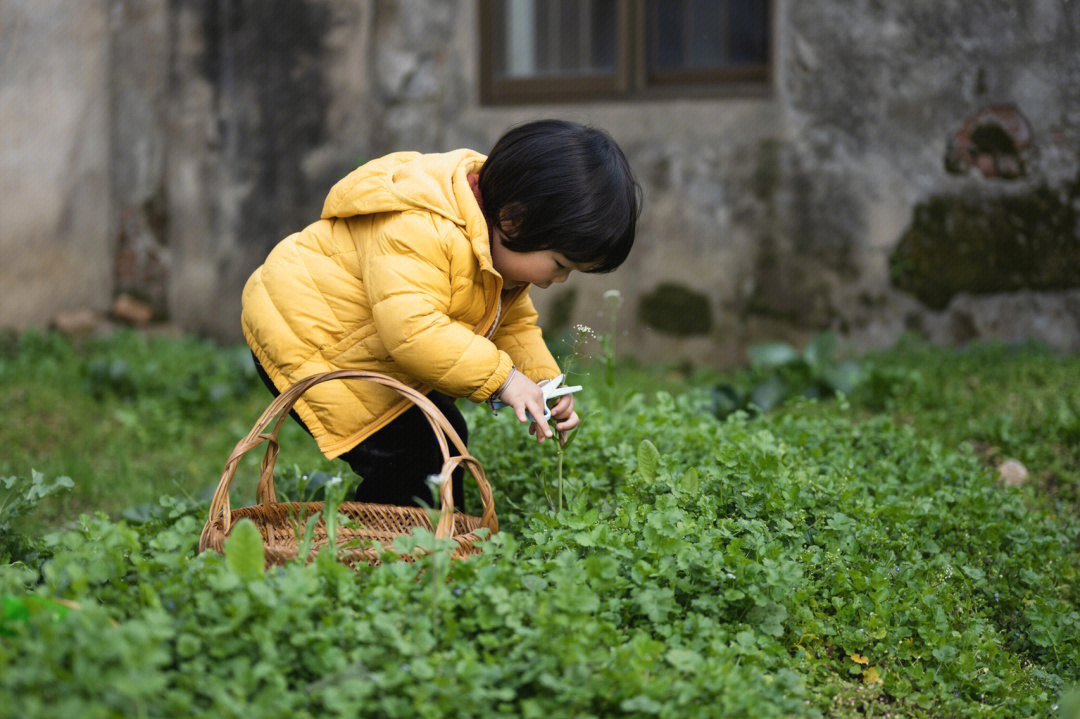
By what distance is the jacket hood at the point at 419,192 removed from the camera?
2199 millimetres

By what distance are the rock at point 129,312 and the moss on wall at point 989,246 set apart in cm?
393

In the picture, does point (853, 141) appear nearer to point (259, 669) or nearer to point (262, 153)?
point (262, 153)

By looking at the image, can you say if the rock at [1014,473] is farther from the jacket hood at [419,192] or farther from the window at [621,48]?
the window at [621,48]

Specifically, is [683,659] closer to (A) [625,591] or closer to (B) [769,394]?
(A) [625,591]

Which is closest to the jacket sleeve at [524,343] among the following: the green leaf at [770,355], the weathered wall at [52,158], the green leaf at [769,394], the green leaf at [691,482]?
the green leaf at [691,482]

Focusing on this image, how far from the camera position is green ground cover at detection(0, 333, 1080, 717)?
1521 mm

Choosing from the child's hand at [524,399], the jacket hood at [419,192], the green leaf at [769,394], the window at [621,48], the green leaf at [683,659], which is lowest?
the green leaf at [769,394]

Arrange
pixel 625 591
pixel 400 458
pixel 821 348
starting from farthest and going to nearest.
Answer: pixel 821 348 < pixel 400 458 < pixel 625 591

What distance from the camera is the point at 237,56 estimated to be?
17.0 feet

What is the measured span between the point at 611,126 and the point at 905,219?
1464mm

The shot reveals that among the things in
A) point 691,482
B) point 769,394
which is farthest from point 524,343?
point 769,394

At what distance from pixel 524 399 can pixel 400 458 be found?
487 mm

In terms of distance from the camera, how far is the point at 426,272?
7.09 feet

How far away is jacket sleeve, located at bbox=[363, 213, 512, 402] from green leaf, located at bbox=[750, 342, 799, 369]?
96.7 inches
